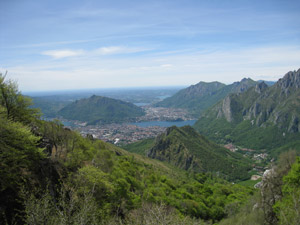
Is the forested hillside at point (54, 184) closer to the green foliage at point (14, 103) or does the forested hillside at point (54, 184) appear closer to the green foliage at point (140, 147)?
the green foliage at point (14, 103)

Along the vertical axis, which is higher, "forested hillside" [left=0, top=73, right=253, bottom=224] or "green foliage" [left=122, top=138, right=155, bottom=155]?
"forested hillside" [left=0, top=73, right=253, bottom=224]

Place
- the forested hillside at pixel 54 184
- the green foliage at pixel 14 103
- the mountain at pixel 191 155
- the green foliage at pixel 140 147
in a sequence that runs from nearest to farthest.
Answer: the forested hillside at pixel 54 184
the green foliage at pixel 14 103
the mountain at pixel 191 155
the green foliage at pixel 140 147

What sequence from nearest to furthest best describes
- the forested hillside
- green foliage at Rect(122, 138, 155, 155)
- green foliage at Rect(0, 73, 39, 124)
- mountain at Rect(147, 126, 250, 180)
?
the forested hillside
green foliage at Rect(0, 73, 39, 124)
mountain at Rect(147, 126, 250, 180)
green foliage at Rect(122, 138, 155, 155)

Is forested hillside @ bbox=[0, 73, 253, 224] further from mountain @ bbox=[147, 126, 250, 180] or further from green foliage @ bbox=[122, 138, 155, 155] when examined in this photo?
green foliage @ bbox=[122, 138, 155, 155]

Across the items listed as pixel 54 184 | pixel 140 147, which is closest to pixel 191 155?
pixel 140 147

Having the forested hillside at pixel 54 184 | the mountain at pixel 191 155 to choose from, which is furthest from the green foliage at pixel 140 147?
the forested hillside at pixel 54 184

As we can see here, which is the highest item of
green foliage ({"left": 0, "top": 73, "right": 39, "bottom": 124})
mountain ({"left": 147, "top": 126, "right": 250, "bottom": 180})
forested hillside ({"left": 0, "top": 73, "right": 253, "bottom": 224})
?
green foliage ({"left": 0, "top": 73, "right": 39, "bottom": 124})

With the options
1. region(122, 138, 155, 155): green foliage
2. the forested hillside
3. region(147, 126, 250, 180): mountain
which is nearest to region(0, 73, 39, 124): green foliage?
the forested hillside

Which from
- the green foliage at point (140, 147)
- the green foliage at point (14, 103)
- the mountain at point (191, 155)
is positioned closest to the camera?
the green foliage at point (14, 103)

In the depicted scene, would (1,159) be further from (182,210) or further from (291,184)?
(291,184)
